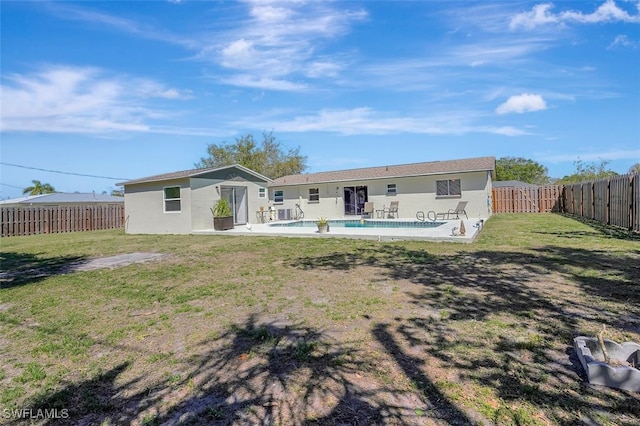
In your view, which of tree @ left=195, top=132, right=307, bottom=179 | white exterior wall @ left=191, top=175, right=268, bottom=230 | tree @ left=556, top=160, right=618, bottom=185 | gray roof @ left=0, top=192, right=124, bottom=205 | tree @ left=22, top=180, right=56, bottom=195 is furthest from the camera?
tree @ left=22, top=180, right=56, bottom=195

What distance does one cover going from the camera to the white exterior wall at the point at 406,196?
60.2 ft

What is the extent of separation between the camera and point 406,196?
2019 cm

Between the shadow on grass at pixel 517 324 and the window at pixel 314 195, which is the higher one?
the window at pixel 314 195

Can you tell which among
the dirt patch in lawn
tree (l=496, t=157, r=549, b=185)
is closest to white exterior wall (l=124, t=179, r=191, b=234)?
the dirt patch in lawn

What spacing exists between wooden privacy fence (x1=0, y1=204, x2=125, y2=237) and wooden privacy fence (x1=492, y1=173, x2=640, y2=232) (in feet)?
84.9

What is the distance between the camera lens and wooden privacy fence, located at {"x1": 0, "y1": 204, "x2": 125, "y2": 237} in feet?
61.7

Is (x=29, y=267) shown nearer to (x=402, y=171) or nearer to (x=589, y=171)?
(x=402, y=171)

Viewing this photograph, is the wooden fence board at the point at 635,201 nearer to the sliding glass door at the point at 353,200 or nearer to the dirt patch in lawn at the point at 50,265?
the dirt patch in lawn at the point at 50,265

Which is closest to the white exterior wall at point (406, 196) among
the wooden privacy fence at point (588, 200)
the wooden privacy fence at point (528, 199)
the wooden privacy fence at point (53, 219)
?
the wooden privacy fence at point (588, 200)

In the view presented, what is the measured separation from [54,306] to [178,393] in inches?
138

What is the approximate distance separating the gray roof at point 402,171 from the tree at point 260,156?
45.1ft

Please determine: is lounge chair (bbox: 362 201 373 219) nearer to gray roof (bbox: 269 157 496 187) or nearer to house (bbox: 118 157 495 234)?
house (bbox: 118 157 495 234)

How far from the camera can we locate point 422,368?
2.77m

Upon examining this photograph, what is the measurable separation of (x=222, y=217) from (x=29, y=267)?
7.83 meters
